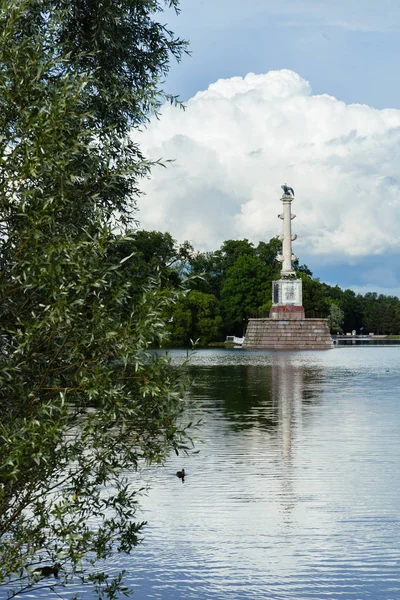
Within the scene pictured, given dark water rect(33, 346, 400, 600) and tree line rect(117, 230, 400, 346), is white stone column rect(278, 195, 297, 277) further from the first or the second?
dark water rect(33, 346, 400, 600)

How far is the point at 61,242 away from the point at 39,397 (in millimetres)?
1267

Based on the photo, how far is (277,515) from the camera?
40.0 feet

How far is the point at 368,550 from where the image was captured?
34.2 feet

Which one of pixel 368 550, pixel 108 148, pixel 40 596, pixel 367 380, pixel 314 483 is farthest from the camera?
pixel 367 380

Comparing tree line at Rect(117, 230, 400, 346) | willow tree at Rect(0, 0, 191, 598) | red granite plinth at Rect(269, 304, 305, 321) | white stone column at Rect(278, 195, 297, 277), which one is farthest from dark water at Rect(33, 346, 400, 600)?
tree line at Rect(117, 230, 400, 346)

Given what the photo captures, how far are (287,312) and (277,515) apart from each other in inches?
3109

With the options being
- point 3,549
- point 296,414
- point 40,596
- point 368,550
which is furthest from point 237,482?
point 296,414

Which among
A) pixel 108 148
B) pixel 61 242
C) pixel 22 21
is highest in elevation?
pixel 22 21

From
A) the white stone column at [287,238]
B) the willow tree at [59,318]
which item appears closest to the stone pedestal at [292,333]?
the white stone column at [287,238]

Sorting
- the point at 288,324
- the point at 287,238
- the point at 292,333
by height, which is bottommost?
the point at 292,333

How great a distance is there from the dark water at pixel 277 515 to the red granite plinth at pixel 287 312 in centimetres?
6706

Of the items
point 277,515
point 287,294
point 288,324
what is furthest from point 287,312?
point 277,515

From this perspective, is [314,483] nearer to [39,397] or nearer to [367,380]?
[39,397]

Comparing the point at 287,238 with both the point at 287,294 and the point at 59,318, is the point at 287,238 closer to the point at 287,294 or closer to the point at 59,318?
the point at 287,294
